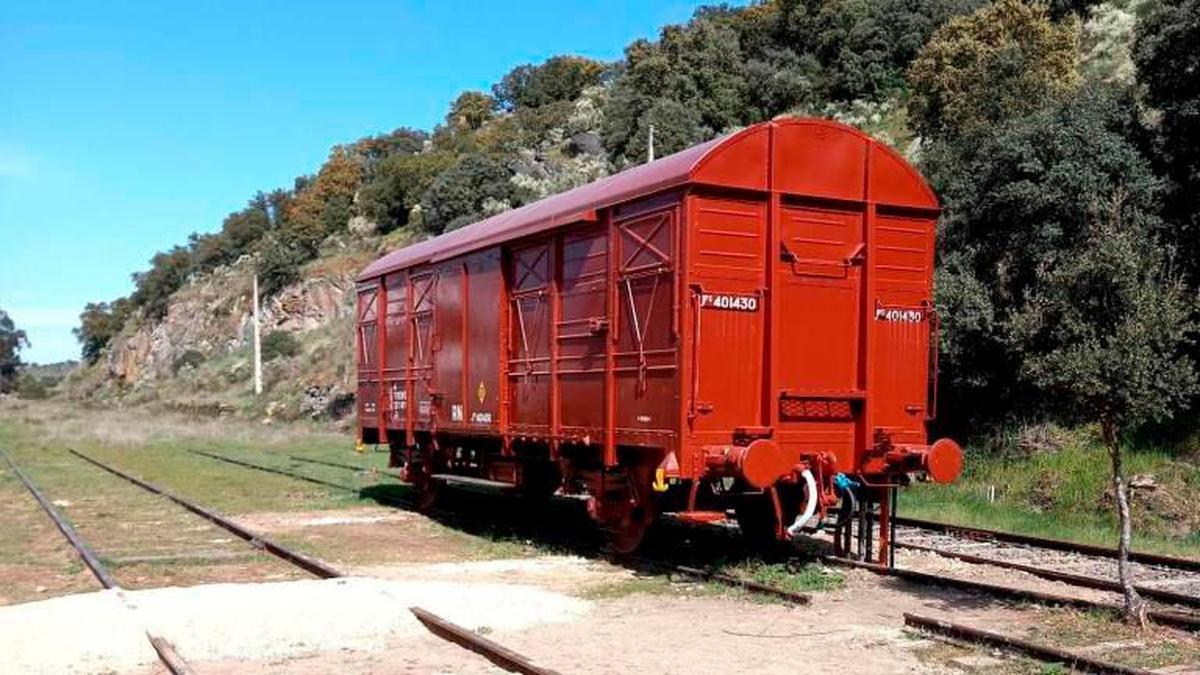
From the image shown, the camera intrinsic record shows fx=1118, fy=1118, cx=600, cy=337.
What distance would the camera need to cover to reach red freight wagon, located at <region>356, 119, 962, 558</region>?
36.2ft

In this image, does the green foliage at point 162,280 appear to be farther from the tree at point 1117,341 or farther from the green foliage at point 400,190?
the tree at point 1117,341

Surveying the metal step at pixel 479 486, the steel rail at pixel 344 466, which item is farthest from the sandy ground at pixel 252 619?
the steel rail at pixel 344 466

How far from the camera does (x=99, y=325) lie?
132375 mm

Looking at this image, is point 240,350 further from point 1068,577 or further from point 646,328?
point 1068,577

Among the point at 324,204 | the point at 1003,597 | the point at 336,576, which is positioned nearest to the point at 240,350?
the point at 324,204

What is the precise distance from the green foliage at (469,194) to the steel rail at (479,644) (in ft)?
181

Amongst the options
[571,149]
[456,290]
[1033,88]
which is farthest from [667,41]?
[456,290]

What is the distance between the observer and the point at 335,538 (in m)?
15.7

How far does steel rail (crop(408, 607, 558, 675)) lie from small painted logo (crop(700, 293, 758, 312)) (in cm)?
396

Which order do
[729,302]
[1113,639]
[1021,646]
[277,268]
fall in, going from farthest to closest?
[277,268], [729,302], [1113,639], [1021,646]

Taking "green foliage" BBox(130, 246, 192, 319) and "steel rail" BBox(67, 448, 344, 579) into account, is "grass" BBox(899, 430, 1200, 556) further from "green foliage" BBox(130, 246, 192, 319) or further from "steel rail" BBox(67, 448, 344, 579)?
"green foliage" BBox(130, 246, 192, 319)

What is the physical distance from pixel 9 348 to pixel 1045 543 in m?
149

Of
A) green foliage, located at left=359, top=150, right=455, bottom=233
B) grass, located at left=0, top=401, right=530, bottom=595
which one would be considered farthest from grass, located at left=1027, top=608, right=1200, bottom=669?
green foliage, located at left=359, top=150, right=455, bottom=233

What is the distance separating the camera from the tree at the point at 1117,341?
9219 mm
